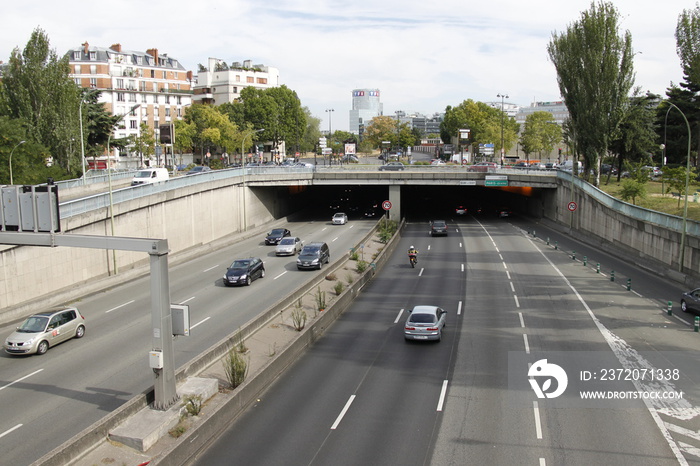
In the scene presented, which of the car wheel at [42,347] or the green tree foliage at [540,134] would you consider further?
the green tree foliage at [540,134]

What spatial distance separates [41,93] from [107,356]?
38690 mm

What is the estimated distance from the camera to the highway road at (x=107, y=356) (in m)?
17.0

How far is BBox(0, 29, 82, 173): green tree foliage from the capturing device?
52375 millimetres

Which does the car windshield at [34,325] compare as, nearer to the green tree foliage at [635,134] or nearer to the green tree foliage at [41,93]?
the green tree foliage at [41,93]

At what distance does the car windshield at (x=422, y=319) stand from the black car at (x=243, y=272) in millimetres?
13762

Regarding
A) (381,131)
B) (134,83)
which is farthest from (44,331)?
(381,131)

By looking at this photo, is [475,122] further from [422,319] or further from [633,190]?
[422,319]

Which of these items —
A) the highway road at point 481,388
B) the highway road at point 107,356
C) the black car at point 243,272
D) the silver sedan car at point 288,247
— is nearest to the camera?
the highway road at point 481,388

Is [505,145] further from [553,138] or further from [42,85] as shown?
[42,85]

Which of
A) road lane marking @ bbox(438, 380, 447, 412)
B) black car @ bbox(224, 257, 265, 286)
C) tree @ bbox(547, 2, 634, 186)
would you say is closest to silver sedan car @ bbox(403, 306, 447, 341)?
road lane marking @ bbox(438, 380, 447, 412)

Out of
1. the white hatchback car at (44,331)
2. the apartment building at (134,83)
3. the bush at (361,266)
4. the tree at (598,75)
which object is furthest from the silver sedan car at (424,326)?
the apartment building at (134,83)

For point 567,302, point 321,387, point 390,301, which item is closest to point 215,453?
point 321,387

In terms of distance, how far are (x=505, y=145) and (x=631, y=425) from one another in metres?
117

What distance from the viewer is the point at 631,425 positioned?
16875mm
